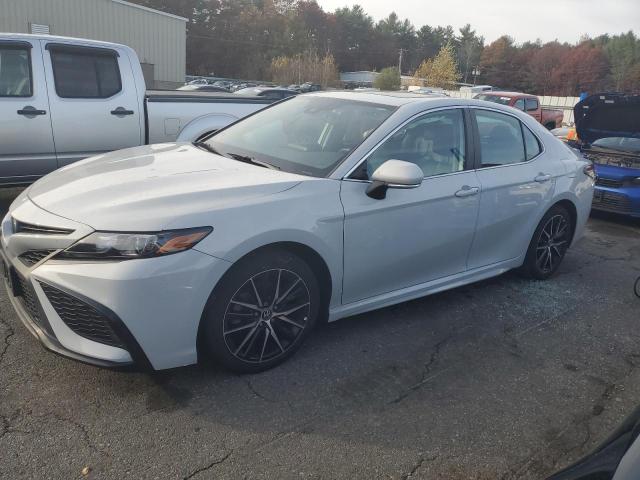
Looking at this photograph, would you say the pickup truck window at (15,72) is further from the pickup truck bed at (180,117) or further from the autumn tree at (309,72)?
the autumn tree at (309,72)

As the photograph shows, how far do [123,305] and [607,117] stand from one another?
815 centimetres

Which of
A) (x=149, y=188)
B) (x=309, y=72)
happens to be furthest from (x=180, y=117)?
(x=309, y=72)

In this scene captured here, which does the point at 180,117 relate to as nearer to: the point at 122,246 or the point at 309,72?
the point at 122,246

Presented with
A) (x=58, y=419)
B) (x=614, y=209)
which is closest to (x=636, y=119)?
(x=614, y=209)

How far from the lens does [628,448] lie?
1417 mm

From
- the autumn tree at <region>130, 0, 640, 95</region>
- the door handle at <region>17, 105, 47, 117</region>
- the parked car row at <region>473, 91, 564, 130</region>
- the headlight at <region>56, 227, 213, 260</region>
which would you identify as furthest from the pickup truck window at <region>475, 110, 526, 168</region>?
the autumn tree at <region>130, 0, 640, 95</region>

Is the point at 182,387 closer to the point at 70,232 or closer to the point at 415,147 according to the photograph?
the point at 70,232

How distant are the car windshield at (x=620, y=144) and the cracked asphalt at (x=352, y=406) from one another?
4.90 m

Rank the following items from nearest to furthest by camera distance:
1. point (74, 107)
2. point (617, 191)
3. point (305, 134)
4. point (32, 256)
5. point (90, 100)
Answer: point (32, 256) → point (305, 134) → point (74, 107) → point (90, 100) → point (617, 191)

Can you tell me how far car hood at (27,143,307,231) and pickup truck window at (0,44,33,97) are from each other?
2576 millimetres

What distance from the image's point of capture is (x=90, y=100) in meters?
5.88

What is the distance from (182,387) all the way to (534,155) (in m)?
3.35

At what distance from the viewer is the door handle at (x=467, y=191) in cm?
375

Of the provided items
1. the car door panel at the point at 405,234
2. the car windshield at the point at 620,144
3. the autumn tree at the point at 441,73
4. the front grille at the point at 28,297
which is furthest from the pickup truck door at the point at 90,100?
the autumn tree at the point at 441,73
